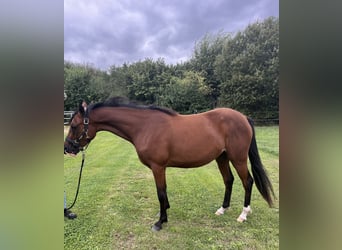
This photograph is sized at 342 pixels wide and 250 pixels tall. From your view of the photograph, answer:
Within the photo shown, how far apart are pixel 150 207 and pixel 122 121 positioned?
2.90 ft

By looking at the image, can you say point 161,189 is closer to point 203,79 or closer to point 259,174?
point 259,174

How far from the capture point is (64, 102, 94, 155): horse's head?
1623mm

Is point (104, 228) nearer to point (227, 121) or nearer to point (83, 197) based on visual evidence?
point (83, 197)

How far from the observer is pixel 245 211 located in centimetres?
175

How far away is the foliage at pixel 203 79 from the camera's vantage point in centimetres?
Answer: 159

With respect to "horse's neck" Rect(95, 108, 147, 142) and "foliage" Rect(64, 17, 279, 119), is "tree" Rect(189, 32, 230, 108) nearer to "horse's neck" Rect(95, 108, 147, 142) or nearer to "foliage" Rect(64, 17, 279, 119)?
"foliage" Rect(64, 17, 279, 119)

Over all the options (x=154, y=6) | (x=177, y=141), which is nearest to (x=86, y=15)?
(x=154, y=6)

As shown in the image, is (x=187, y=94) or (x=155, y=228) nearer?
(x=155, y=228)

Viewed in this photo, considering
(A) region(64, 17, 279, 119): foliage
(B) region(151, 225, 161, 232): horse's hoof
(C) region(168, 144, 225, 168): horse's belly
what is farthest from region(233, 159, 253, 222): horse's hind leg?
(B) region(151, 225, 161, 232): horse's hoof

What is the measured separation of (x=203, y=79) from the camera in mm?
1888

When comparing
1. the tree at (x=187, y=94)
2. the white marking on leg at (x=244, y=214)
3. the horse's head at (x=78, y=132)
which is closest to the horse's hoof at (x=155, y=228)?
the white marking on leg at (x=244, y=214)

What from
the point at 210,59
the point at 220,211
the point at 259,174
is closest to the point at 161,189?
the point at 220,211
